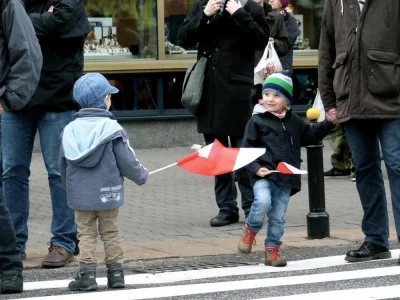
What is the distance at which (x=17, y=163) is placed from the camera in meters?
7.99

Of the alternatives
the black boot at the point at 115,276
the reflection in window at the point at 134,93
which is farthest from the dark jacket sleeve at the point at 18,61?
the reflection in window at the point at 134,93

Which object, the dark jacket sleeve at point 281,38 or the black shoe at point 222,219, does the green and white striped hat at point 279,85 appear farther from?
the dark jacket sleeve at point 281,38

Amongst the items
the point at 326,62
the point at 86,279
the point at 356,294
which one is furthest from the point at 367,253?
the point at 86,279

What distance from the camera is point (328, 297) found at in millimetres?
6691

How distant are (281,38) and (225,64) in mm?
3384

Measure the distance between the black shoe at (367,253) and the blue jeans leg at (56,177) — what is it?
191 centimetres

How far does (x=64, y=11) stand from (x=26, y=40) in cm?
85

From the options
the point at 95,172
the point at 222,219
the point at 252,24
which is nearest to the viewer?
the point at 95,172


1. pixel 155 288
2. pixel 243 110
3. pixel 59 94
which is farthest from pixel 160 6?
pixel 155 288

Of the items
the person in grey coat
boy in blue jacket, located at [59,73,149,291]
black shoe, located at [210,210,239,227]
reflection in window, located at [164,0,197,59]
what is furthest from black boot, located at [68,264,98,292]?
reflection in window, located at [164,0,197,59]

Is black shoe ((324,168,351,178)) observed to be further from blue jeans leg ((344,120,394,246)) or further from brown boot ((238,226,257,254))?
brown boot ((238,226,257,254))

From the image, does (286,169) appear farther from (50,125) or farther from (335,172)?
(335,172)

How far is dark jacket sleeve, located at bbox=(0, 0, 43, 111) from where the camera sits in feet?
23.0

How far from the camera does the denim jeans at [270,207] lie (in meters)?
7.77
